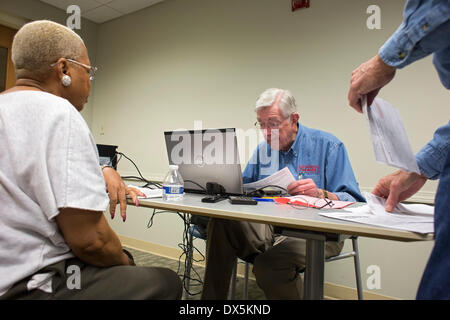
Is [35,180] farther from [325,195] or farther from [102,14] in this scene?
[102,14]

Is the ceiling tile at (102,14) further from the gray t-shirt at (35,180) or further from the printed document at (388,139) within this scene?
the printed document at (388,139)

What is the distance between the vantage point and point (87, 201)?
2.23 feet

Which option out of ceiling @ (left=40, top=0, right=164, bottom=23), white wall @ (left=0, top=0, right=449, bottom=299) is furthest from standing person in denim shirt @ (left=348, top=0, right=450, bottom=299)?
ceiling @ (left=40, top=0, right=164, bottom=23)

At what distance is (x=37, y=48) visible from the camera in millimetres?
838

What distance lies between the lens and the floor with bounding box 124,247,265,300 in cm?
212

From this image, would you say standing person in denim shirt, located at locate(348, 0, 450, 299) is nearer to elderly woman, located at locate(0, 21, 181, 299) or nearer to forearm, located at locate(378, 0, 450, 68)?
forearm, located at locate(378, 0, 450, 68)

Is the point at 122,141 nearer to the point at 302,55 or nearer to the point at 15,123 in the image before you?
the point at 302,55

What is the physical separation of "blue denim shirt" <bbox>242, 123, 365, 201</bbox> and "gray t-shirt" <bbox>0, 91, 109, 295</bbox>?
1238 mm

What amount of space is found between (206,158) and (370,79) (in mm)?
781

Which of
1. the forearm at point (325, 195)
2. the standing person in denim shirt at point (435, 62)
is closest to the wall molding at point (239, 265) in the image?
the forearm at point (325, 195)

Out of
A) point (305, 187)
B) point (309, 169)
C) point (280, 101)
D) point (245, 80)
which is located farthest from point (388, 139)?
point (245, 80)

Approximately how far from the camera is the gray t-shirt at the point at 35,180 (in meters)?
0.65

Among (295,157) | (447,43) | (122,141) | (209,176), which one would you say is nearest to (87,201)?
(209,176)

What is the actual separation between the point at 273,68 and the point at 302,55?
258 millimetres
